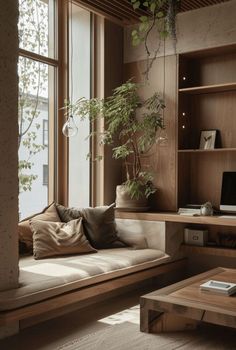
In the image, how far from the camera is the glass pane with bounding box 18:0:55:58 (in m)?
4.13

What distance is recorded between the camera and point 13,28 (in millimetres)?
2932

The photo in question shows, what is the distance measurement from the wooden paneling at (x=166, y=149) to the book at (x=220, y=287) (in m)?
1.80

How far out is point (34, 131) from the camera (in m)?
4.25

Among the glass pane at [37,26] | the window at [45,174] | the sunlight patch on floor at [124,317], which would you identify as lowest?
the sunlight patch on floor at [124,317]

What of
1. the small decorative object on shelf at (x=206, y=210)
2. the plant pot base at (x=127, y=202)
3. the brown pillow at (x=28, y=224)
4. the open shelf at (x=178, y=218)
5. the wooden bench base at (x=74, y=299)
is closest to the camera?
the wooden bench base at (x=74, y=299)

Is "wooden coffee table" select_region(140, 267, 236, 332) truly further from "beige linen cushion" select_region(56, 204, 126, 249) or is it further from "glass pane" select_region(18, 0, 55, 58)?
"glass pane" select_region(18, 0, 55, 58)

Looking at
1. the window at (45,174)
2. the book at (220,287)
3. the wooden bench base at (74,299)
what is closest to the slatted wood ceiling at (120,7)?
the window at (45,174)

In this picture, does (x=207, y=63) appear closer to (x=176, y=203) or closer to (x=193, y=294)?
(x=176, y=203)

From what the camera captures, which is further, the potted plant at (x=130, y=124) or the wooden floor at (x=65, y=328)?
the potted plant at (x=130, y=124)

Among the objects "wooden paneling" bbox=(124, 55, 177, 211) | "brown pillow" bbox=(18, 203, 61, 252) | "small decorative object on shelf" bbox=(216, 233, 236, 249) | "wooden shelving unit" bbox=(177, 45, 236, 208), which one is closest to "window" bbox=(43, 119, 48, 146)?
"brown pillow" bbox=(18, 203, 61, 252)

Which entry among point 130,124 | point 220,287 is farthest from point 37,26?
point 220,287

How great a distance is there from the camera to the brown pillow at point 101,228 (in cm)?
409

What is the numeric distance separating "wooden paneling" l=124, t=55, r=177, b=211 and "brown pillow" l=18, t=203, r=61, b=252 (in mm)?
1260

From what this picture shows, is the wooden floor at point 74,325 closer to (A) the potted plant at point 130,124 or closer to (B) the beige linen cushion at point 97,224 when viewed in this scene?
(B) the beige linen cushion at point 97,224
